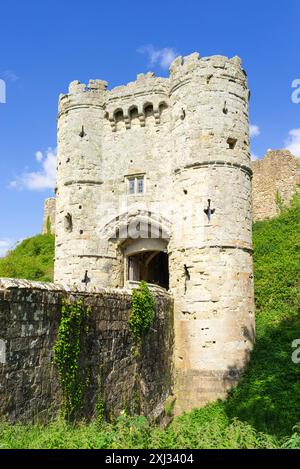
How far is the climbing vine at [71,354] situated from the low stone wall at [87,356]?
159 millimetres

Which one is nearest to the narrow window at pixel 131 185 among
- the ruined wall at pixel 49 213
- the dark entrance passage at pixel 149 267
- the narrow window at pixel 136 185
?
the narrow window at pixel 136 185

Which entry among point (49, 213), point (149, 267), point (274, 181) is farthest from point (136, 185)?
point (49, 213)

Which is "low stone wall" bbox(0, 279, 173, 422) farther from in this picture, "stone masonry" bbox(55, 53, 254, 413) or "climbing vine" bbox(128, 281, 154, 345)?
"stone masonry" bbox(55, 53, 254, 413)

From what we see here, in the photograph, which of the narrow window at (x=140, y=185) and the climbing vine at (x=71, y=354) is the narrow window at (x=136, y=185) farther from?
the climbing vine at (x=71, y=354)

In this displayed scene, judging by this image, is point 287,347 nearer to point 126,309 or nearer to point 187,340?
point 187,340

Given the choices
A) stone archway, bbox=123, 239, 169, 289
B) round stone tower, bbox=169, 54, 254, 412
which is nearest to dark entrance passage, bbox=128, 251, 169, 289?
stone archway, bbox=123, 239, 169, 289

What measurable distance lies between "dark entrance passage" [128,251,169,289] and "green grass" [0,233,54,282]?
271 inches

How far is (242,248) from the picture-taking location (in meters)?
15.9

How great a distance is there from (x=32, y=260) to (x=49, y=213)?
22.0 ft

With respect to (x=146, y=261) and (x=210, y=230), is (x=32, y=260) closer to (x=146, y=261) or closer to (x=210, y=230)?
(x=146, y=261)

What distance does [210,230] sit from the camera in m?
15.7

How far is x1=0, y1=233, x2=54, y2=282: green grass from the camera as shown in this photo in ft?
89.1

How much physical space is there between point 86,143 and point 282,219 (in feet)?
42.1

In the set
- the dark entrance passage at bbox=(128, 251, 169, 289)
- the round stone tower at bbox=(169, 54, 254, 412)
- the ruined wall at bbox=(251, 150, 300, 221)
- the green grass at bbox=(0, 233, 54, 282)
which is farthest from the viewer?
the ruined wall at bbox=(251, 150, 300, 221)
